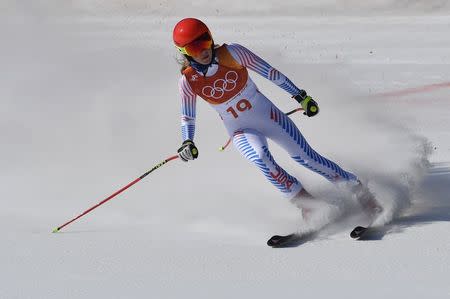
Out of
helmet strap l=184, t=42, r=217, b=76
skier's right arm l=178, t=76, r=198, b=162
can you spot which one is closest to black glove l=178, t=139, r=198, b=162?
skier's right arm l=178, t=76, r=198, b=162

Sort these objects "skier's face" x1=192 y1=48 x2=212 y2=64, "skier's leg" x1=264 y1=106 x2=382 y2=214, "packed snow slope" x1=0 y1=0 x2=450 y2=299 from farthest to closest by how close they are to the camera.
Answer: "skier's leg" x1=264 y1=106 x2=382 y2=214 → "skier's face" x1=192 y1=48 x2=212 y2=64 → "packed snow slope" x1=0 y1=0 x2=450 y2=299

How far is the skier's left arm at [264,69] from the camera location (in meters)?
5.80

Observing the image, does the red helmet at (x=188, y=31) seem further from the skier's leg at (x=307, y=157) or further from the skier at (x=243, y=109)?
the skier's leg at (x=307, y=157)

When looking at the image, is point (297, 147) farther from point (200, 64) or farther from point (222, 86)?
point (200, 64)

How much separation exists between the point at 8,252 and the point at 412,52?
7638mm

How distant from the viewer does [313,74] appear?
9.57m

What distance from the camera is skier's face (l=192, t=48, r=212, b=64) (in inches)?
220

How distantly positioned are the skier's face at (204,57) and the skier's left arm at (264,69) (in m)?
0.21

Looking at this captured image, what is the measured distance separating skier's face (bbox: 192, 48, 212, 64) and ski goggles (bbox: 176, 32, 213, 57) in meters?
0.02

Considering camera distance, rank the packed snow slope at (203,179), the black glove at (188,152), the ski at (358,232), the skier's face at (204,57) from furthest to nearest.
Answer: the black glove at (188,152) < the skier's face at (204,57) < the ski at (358,232) < the packed snow slope at (203,179)

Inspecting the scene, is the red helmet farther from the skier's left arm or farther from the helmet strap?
the skier's left arm

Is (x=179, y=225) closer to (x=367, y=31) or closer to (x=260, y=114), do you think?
(x=260, y=114)

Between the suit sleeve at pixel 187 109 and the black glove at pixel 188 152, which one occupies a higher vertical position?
the suit sleeve at pixel 187 109

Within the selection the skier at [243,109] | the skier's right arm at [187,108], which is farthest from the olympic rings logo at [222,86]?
the skier's right arm at [187,108]
